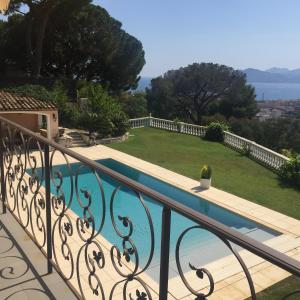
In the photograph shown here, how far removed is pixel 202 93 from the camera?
4162 centimetres

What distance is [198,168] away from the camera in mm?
15406

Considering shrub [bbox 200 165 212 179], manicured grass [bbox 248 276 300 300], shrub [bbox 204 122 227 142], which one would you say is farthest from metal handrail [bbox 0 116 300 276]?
shrub [bbox 204 122 227 142]

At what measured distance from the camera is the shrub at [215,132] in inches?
840

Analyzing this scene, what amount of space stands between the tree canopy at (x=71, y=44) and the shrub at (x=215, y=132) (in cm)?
1091

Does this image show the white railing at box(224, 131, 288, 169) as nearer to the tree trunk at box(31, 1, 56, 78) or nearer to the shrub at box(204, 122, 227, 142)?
the shrub at box(204, 122, 227, 142)

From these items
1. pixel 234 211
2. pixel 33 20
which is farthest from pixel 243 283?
pixel 33 20

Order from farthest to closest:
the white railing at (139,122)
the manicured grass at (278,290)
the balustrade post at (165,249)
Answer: the white railing at (139,122) < the manicured grass at (278,290) < the balustrade post at (165,249)

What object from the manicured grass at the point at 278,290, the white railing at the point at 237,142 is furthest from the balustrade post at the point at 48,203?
the white railing at the point at 237,142

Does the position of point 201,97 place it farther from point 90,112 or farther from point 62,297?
point 62,297

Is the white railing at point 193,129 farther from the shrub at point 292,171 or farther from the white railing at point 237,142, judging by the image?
the shrub at point 292,171

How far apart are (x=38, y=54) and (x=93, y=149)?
12.0m

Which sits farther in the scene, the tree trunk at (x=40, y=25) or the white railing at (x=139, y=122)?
the white railing at (x=139, y=122)

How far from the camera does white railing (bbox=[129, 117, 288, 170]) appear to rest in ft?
53.6

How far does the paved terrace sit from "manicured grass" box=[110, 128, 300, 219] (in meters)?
0.81
